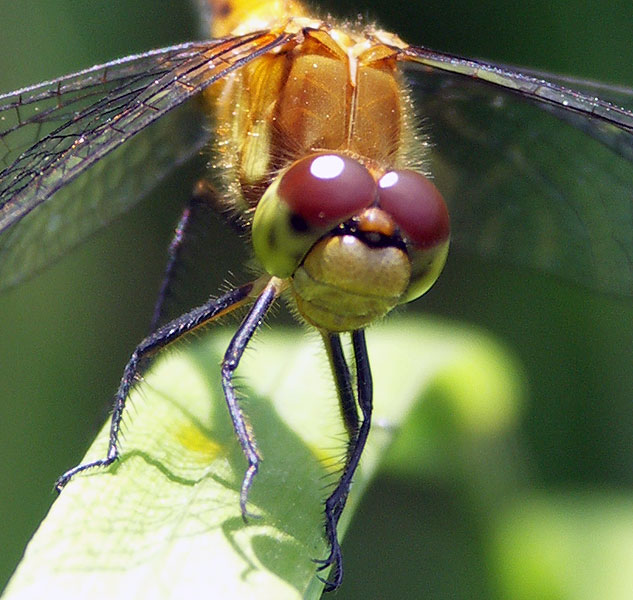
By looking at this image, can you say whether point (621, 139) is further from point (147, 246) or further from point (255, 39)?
point (147, 246)

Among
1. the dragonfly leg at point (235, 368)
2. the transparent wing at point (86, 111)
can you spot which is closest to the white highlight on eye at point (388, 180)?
the dragonfly leg at point (235, 368)

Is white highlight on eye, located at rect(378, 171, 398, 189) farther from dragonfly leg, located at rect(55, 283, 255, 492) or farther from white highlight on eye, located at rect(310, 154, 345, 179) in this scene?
dragonfly leg, located at rect(55, 283, 255, 492)

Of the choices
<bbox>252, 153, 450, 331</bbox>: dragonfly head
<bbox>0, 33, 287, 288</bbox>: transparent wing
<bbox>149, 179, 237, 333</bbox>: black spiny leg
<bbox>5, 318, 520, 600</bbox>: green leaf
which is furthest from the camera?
<bbox>149, 179, 237, 333</bbox>: black spiny leg

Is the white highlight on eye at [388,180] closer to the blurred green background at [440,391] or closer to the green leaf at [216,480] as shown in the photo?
the green leaf at [216,480]

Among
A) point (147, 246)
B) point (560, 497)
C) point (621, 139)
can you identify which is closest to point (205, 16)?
point (147, 246)

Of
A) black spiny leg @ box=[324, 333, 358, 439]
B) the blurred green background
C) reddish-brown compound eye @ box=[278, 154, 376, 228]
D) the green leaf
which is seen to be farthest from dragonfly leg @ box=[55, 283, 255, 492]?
the blurred green background

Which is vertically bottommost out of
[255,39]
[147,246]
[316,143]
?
[316,143]
